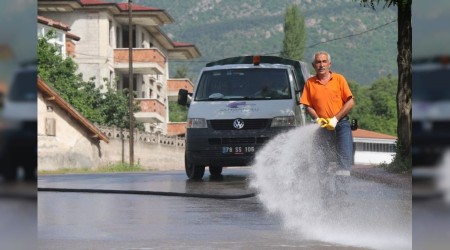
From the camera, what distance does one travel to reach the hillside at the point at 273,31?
84875 mm

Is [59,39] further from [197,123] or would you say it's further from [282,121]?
[282,121]

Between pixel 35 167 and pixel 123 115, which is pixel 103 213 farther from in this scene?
pixel 123 115

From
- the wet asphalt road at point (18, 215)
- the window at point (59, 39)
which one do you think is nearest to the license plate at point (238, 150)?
the wet asphalt road at point (18, 215)

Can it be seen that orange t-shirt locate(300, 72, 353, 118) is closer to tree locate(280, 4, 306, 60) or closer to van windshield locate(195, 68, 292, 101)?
van windshield locate(195, 68, 292, 101)

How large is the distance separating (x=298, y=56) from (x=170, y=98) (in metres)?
10.5

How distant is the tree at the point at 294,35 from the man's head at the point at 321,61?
5136 centimetres

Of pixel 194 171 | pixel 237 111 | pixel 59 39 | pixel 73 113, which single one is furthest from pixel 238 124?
pixel 59 39

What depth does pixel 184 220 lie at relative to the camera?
12242 millimetres

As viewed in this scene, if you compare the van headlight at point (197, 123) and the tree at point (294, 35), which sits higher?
the tree at point (294, 35)

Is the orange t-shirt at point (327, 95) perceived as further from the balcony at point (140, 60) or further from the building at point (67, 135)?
the balcony at point (140, 60)

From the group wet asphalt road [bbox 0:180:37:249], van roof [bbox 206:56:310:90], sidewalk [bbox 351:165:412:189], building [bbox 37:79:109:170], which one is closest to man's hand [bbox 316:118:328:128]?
wet asphalt road [bbox 0:180:37:249]

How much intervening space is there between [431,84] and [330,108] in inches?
200

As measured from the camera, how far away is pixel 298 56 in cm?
6494

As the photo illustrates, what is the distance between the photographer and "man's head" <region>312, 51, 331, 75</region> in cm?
1020
